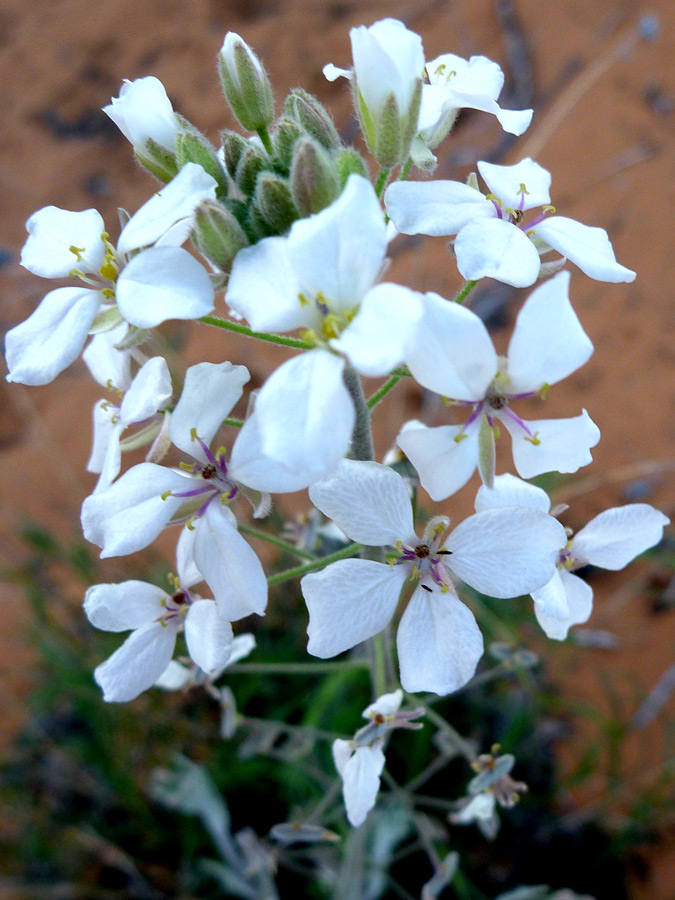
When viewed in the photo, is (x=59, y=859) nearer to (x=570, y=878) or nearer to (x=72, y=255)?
(x=570, y=878)

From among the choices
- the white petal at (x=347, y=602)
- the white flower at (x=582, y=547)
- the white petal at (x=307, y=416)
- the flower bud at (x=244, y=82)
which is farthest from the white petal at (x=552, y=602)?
the flower bud at (x=244, y=82)

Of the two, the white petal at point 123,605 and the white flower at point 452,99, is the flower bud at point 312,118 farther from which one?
the white petal at point 123,605

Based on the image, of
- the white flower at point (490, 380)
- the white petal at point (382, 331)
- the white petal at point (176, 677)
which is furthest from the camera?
the white petal at point (176, 677)

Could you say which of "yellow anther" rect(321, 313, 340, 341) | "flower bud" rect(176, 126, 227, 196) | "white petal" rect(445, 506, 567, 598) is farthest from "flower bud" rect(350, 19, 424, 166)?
"white petal" rect(445, 506, 567, 598)

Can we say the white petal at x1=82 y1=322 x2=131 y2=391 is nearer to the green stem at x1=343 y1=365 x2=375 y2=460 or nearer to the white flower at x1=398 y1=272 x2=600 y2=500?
the green stem at x1=343 y1=365 x2=375 y2=460

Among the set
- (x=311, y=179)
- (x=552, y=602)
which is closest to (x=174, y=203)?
(x=311, y=179)
